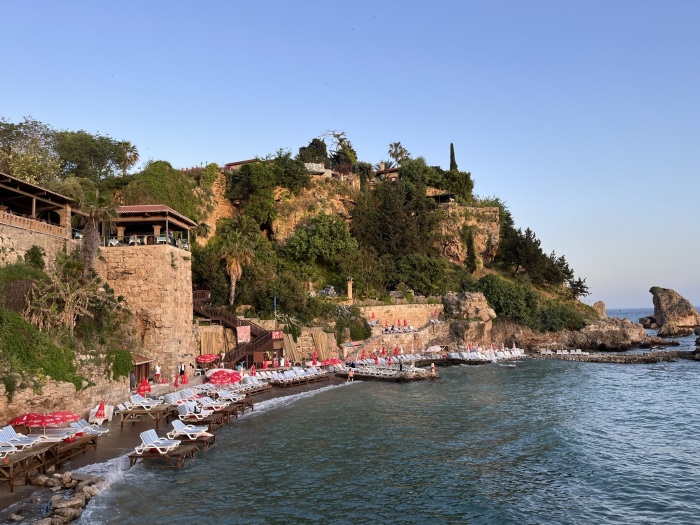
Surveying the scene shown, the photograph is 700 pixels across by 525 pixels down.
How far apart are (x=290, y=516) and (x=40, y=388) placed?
10.7 metres

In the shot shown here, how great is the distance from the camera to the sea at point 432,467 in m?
13.1

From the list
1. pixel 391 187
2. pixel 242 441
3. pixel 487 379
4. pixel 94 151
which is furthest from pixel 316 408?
pixel 391 187

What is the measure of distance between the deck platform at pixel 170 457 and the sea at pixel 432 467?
0.31m

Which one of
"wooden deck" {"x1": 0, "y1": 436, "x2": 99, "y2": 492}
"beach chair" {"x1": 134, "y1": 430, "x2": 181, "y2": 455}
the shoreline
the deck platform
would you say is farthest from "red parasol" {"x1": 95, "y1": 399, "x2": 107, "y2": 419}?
"beach chair" {"x1": 134, "y1": 430, "x2": 181, "y2": 455}

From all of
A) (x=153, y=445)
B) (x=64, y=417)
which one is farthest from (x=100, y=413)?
(x=153, y=445)

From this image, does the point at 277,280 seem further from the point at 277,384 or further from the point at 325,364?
the point at 277,384

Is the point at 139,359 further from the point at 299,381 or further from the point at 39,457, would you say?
the point at 39,457

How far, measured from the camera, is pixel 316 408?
25.5 m

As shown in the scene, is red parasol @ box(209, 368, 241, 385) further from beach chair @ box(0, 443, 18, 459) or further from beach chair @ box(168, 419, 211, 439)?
beach chair @ box(0, 443, 18, 459)

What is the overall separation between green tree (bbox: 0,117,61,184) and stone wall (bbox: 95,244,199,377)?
10.2m

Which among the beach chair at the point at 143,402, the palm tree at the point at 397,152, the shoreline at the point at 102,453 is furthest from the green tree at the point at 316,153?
the beach chair at the point at 143,402

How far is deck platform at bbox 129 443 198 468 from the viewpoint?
617 inches

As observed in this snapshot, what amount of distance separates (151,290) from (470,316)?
32.5 metres

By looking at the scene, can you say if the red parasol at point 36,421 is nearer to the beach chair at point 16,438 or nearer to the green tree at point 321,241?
the beach chair at point 16,438
